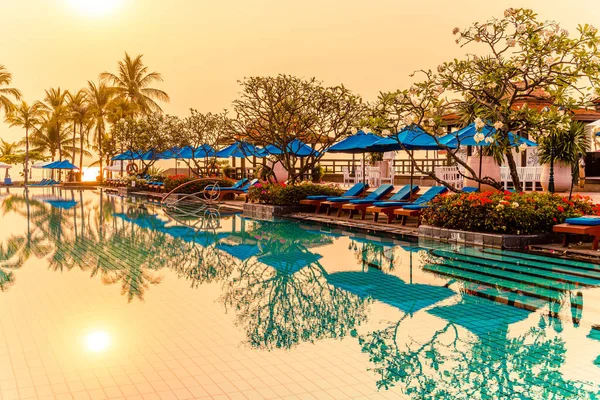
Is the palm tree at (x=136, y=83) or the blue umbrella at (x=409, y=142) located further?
the palm tree at (x=136, y=83)

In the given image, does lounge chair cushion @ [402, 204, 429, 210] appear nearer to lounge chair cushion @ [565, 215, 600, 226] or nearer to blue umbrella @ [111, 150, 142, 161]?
lounge chair cushion @ [565, 215, 600, 226]

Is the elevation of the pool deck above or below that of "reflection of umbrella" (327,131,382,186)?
below

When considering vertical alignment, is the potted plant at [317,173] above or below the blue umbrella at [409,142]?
below

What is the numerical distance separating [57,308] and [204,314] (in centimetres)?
146

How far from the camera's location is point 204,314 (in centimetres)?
548

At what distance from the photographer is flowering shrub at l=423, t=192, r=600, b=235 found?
9273mm

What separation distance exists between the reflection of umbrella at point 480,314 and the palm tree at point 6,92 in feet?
137

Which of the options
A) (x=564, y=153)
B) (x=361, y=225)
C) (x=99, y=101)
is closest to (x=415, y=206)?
(x=361, y=225)

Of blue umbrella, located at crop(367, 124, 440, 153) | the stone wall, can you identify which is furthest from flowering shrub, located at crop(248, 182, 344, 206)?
blue umbrella, located at crop(367, 124, 440, 153)

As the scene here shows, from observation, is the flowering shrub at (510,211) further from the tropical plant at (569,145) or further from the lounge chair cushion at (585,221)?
the tropical plant at (569,145)

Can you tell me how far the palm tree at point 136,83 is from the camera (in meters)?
41.0

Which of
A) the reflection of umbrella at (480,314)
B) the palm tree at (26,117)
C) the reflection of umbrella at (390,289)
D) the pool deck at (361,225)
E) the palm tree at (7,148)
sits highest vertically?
the palm tree at (26,117)

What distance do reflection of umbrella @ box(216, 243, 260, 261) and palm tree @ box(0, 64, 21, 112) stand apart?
36.2 meters

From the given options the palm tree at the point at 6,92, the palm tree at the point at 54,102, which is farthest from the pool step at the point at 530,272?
the palm tree at the point at 54,102
